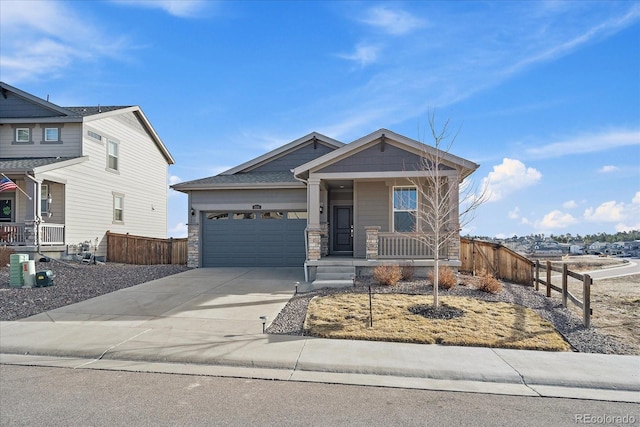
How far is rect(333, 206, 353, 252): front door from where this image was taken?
1578 centimetres

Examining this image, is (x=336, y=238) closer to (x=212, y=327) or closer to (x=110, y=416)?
(x=212, y=327)

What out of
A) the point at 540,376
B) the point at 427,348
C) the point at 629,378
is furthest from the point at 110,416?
the point at 629,378

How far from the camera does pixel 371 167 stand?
488 inches

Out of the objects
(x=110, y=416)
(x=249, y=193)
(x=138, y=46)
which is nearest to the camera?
(x=110, y=416)

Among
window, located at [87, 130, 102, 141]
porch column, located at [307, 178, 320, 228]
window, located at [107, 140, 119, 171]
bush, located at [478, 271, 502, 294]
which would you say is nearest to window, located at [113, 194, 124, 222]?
window, located at [107, 140, 119, 171]

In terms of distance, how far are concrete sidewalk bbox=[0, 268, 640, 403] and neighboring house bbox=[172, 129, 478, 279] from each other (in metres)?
5.47

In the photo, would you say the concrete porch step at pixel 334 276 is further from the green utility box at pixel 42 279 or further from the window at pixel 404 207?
the green utility box at pixel 42 279

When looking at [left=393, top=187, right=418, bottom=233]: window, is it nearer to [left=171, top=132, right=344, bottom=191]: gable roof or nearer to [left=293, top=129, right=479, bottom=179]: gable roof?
[left=293, top=129, right=479, bottom=179]: gable roof

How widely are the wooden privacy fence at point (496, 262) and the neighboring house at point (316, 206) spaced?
2009 millimetres

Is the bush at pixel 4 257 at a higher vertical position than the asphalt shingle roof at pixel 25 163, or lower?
lower

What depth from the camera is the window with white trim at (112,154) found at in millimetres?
19939

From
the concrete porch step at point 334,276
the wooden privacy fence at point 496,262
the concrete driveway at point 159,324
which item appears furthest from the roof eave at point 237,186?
the wooden privacy fence at point 496,262

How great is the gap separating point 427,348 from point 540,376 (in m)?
1.63

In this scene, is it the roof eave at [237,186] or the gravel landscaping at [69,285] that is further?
the roof eave at [237,186]
